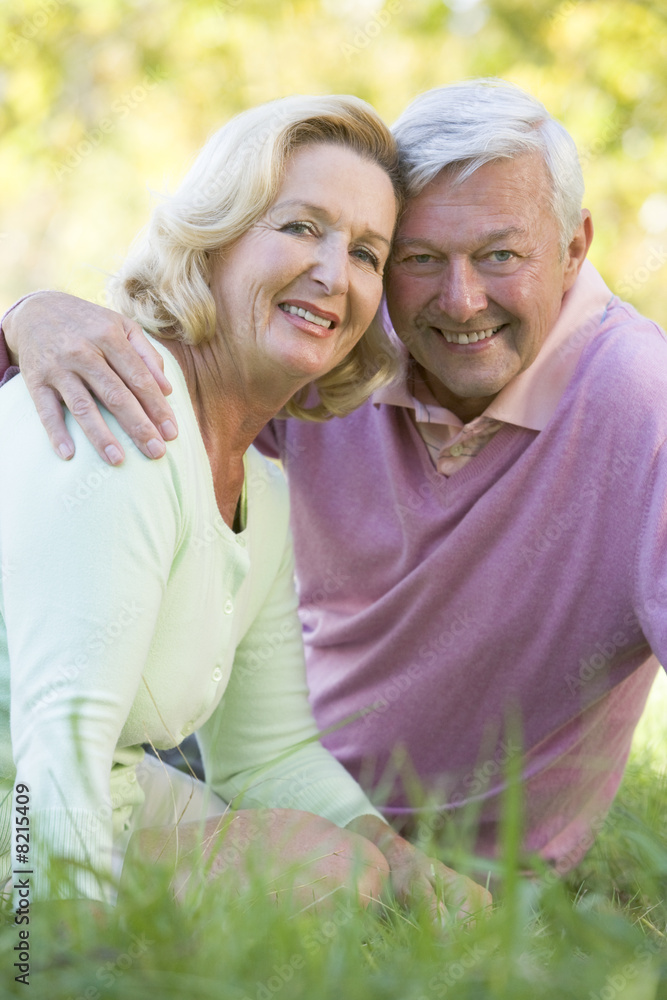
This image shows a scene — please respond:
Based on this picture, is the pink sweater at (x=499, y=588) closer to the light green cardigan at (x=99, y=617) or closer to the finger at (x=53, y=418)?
the light green cardigan at (x=99, y=617)

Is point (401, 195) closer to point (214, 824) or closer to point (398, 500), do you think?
point (398, 500)

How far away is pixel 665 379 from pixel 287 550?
3.11 ft

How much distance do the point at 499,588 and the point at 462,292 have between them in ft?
2.27

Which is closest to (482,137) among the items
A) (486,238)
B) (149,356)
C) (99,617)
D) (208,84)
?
(486,238)

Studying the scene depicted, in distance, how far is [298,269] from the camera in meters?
2.03

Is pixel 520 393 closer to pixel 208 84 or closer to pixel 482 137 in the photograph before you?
pixel 482 137

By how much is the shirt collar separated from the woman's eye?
1.42 ft

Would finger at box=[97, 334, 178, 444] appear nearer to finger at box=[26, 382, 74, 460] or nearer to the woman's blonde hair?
finger at box=[26, 382, 74, 460]

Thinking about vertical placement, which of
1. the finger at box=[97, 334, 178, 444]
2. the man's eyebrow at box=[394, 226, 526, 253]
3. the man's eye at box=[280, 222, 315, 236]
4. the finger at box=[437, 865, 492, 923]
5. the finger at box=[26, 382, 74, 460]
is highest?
the man's eyebrow at box=[394, 226, 526, 253]

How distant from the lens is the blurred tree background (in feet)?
31.2

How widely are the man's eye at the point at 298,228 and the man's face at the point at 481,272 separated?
33 centimetres

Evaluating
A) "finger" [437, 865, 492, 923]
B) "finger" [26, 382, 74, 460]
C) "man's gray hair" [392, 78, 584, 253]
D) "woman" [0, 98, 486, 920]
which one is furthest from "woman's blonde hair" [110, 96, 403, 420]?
"finger" [437, 865, 492, 923]

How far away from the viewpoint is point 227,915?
48.7 inches

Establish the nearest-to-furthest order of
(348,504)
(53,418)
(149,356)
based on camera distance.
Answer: (53,418) → (149,356) → (348,504)
